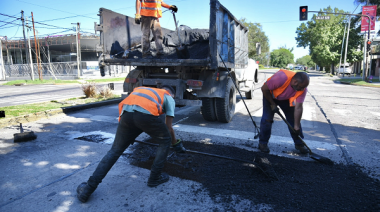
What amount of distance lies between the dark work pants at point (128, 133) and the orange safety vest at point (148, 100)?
0.09 meters

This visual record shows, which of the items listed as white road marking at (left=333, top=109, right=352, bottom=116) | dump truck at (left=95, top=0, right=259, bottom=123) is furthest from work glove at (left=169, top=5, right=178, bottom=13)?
white road marking at (left=333, top=109, right=352, bottom=116)

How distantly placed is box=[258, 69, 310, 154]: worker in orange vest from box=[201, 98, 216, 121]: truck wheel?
1842 millimetres

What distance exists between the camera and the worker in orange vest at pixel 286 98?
144 inches

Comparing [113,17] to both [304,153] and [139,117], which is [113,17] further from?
[304,153]

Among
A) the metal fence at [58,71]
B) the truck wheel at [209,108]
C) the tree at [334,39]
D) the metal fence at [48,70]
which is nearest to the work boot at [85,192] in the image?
the truck wheel at [209,108]

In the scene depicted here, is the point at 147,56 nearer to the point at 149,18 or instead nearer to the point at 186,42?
the point at 149,18

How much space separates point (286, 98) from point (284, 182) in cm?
144

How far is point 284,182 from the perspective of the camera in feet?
9.98

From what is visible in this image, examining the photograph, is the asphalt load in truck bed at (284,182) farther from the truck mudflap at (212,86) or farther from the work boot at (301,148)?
the truck mudflap at (212,86)

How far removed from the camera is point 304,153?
408 cm

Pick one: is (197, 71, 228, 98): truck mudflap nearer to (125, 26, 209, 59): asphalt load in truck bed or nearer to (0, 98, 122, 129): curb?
(125, 26, 209, 59): asphalt load in truck bed

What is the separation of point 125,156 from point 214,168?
146 centimetres

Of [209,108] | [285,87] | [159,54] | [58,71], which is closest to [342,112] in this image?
[209,108]

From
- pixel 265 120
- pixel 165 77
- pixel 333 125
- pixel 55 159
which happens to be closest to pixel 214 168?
pixel 265 120
